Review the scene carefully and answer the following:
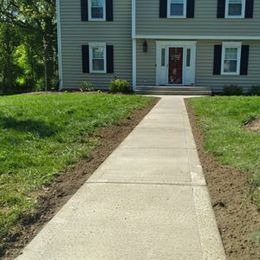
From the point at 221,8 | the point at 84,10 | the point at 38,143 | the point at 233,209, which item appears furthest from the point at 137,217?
the point at 84,10

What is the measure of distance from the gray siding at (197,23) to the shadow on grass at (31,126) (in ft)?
42.3

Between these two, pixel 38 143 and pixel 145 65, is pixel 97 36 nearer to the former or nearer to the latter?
pixel 145 65

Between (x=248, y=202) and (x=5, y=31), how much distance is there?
32.3m

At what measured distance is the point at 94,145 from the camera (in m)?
7.84

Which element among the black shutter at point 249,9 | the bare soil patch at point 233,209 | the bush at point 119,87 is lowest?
the bush at point 119,87

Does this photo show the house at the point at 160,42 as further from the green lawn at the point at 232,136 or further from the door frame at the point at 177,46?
the green lawn at the point at 232,136

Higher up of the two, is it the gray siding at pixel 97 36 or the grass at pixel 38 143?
the gray siding at pixel 97 36

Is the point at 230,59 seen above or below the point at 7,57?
above

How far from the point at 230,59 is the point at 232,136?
13793mm

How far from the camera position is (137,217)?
4297 millimetres

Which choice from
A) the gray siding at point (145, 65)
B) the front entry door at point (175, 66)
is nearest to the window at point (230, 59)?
the front entry door at point (175, 66)

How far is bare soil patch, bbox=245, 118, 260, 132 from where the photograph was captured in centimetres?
935

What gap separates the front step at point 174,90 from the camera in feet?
66.7

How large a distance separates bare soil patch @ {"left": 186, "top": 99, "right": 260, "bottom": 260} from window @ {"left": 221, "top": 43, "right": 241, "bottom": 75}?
15626 millimetres
